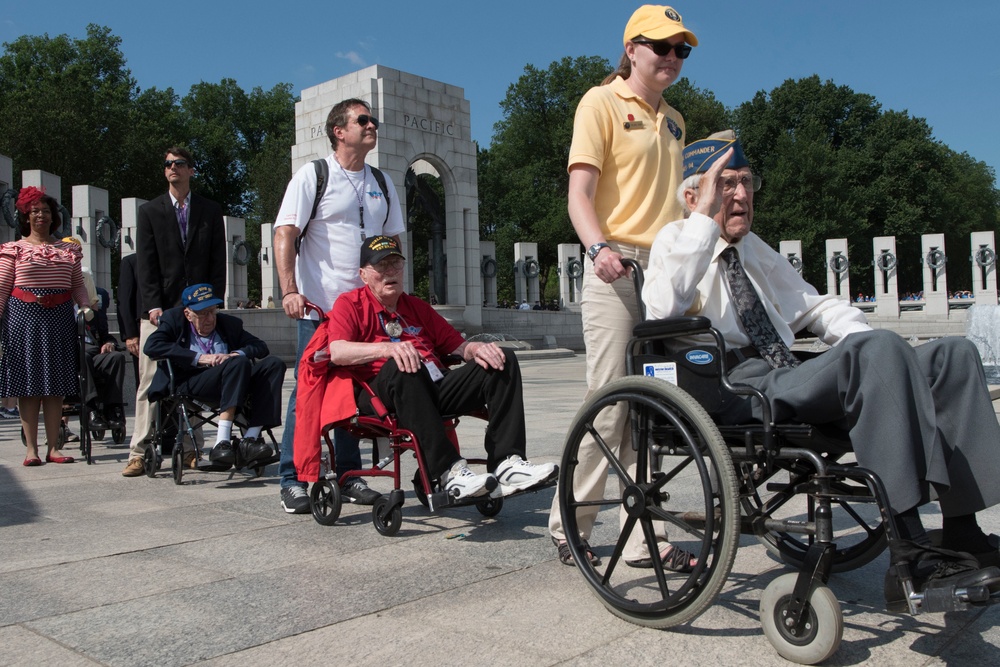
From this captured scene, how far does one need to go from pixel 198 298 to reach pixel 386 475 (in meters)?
2.47

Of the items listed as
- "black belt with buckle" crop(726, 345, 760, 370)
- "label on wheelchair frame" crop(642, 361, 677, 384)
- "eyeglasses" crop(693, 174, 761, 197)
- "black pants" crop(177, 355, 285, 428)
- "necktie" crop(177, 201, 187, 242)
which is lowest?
"black pants" crop(177, 355, 285, 428)

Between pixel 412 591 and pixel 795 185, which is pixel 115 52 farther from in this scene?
pixel 412 591

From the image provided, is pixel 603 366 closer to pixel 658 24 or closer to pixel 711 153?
pixel 711 153

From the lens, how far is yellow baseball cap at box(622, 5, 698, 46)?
11.2ft

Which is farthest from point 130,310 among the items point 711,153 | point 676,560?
point 711,153

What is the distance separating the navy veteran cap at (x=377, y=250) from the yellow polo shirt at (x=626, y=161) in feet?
3.62

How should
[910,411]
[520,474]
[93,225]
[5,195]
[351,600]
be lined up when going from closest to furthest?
1. [910,411]
2. [351,600]
3. [520,474]
4. [5,195]
5. [93,225]

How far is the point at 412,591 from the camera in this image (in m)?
3.07

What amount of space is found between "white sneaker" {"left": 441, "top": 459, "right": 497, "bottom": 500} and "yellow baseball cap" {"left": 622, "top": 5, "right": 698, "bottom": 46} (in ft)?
5.94

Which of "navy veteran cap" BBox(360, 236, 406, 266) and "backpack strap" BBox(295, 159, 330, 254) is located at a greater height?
"backpack strap" BBox(295, 159, 330, 254)

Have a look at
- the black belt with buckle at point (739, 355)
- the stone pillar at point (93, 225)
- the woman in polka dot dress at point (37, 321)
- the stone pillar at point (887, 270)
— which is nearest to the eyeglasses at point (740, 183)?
the black belt with buckle at point (739, 355)

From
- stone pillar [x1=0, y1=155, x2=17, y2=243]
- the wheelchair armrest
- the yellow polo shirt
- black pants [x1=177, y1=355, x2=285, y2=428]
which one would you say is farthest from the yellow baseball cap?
stone pillar [x1=0, y1=155, x2=17, y2=243]

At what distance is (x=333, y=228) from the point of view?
4.84 metres

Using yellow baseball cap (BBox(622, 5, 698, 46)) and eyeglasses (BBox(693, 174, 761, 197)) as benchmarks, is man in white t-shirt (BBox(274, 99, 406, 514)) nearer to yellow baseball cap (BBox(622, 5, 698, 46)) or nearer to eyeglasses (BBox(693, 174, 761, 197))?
yellow baseball cap (BBox(622, 5, 698, 46))
